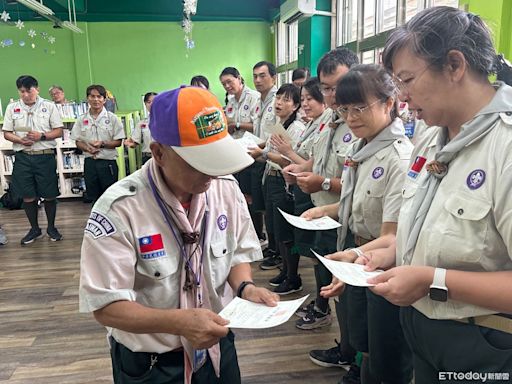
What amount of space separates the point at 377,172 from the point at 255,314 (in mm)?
884

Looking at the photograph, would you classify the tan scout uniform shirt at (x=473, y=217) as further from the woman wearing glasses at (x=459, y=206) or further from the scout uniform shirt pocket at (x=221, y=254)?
the scout uniform shirt pocket at (x=221, y=254)

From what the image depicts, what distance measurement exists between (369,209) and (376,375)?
25.7 inches

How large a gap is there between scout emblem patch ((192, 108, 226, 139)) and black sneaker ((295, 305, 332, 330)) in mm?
2178

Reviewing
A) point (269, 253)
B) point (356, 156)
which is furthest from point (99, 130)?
point (356, 156)

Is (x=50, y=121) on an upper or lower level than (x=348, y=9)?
lower

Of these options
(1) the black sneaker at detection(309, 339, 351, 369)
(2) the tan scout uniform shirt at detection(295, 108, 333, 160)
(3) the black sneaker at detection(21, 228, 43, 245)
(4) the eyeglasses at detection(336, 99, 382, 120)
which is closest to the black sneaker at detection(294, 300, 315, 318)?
(1) the black sneaker at detection(309, 339, 351, 369)

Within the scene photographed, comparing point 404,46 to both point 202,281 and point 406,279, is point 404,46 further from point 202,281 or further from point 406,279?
point 202,281

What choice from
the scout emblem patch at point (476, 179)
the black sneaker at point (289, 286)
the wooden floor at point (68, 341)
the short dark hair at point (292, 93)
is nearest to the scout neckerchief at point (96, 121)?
the wooden floor at point (68, 341)

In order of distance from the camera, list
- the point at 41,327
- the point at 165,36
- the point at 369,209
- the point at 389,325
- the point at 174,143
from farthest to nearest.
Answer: the point at 165,36, the point at 41,327, the point at 369,209, the point at 389,325, the point at 174,143

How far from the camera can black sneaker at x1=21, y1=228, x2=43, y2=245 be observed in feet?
15.5

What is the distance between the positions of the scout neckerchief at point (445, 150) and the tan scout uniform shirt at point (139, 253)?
0.48 meters

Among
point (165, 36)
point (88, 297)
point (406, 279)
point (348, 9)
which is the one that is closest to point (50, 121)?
point (348, 9)

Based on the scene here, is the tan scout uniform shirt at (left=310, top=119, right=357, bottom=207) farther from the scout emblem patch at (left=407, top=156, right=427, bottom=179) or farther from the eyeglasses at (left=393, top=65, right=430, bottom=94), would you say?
the eyeglasses at (left=393, top=65, right=430, bottom=94)

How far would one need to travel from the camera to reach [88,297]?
0.98 m
